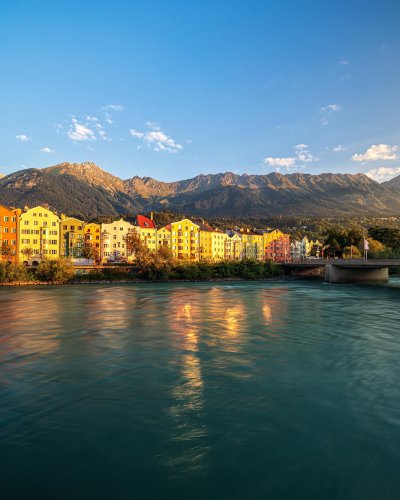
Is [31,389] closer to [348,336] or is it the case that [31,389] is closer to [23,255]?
[348,336]

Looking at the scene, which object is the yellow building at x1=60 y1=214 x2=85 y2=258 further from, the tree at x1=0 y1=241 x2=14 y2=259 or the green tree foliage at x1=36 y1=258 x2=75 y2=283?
the green tree foliage at x1=36 y1=258 x2=75 y2=283

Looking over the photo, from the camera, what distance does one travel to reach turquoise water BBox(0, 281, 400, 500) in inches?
365

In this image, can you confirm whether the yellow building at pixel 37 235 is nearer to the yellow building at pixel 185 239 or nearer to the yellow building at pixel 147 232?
the yellow building at pixel 147 232

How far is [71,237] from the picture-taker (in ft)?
379

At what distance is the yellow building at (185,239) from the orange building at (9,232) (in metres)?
49.3

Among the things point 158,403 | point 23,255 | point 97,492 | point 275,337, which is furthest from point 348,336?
point 23,255

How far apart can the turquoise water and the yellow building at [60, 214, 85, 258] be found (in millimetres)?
89058

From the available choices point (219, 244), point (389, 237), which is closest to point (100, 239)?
point (219, 244)

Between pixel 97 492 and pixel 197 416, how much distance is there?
487 centimetres

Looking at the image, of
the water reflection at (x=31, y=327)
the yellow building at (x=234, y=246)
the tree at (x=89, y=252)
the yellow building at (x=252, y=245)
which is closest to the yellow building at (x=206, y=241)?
the yellow building at (x=234, y=246)

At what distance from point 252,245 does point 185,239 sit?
4018cm

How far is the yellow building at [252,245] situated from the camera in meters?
163

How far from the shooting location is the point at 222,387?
1639cm

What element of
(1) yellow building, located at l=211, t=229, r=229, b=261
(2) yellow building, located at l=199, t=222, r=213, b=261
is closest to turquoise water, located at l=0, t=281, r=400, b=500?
(2) yellow building, located at l=199, t=222, r=213, b=261
